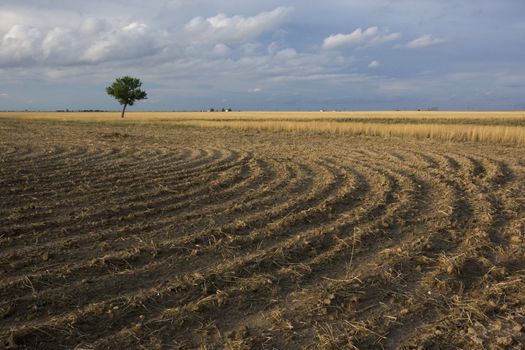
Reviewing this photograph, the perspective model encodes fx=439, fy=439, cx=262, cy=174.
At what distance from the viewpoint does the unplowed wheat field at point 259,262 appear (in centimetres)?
301

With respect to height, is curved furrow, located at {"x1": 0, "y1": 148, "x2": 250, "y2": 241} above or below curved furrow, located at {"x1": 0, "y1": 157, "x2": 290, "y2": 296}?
above

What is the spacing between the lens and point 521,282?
149 inches

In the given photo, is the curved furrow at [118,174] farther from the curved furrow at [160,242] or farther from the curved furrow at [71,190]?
the curved furrow at [160,242]

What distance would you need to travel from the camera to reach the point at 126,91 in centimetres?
5647

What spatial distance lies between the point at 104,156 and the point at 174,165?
2452mm

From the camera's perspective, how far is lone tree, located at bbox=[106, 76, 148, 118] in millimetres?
56094

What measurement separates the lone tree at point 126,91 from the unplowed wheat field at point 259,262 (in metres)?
51.0

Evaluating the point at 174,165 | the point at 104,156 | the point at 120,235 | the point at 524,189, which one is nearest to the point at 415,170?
the point at 524,189

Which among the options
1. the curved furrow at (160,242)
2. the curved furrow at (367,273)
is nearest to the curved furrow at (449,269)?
the curved furrow at (367,273)

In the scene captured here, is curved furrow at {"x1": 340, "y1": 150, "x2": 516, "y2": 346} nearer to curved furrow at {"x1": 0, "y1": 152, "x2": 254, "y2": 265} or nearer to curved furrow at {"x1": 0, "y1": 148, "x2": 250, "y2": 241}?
curved furrow at {"x1": 0, "y1": 152, "x2": 254, "y2": 265}

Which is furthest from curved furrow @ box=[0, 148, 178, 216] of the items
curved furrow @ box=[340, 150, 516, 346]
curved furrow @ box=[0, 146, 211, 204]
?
curved furrow @ box=[340, 150, 516, 346]

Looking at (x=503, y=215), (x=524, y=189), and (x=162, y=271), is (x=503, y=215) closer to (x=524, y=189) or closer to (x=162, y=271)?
(x=524, y=189)

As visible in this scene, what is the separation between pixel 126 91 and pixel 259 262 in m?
56.4

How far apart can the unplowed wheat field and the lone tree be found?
5101 centimetres
